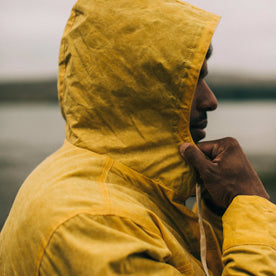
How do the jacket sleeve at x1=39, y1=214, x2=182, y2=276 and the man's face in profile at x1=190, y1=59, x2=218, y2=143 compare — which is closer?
the jacket sleeve at x1=39, y1=214, x2=182, y2=276

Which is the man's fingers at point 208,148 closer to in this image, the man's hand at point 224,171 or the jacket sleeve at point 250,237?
the man's hand at point 224,171

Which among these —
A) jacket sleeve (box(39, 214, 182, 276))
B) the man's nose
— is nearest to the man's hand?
the man's nose

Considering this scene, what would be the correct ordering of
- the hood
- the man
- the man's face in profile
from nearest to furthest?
the man < the hood < the man's face in profile

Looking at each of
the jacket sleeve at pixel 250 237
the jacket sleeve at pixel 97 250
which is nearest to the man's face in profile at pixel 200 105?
the jacket sleeve at pixel 250 237

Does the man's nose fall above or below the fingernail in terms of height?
above

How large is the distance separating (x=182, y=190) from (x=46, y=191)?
0.43 metres

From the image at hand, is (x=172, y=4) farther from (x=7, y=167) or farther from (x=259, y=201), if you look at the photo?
(x=7, y=167)

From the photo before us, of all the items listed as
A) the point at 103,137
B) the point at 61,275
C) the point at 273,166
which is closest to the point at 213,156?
the point at 103,137

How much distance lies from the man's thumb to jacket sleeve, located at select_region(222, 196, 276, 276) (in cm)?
14

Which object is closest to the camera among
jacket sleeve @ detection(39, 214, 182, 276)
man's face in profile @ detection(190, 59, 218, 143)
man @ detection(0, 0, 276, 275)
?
jacket sleeve @ detection(39, 214, 182, 276)

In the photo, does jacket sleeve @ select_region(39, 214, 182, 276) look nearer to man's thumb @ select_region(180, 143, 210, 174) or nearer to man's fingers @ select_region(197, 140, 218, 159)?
man's thumb @ select_region(180, 143, 210, 174)

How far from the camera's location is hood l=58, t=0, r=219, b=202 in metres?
0.96

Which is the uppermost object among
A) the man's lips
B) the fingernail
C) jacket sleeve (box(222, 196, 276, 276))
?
the man's lips

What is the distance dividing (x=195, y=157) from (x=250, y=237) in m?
0.27
